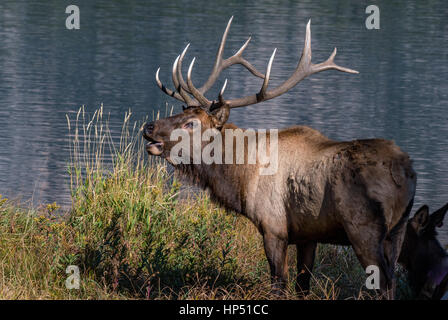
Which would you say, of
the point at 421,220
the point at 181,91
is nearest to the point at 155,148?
the point at 181,91

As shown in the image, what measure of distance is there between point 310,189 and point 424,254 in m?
1.27

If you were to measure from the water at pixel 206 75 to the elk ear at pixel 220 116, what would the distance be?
183 inches

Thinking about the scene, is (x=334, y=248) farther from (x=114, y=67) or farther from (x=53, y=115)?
(x=114, y=67)

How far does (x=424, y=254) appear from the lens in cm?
704

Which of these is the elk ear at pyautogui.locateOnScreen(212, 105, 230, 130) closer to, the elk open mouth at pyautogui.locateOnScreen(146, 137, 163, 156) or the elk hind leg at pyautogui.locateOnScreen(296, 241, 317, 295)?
the elk open mouth at pyautogui.locateOnScreen(146, 137, 163, 156)

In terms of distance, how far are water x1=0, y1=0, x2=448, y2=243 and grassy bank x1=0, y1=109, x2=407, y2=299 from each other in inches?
120

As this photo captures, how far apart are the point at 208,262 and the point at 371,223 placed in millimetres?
1739

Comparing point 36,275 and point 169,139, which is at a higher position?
point 169,139

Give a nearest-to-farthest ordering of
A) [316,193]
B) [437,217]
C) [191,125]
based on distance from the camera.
Answer: [316,193] → [437,217] → [191,125]

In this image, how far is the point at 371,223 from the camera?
6160 millimetres

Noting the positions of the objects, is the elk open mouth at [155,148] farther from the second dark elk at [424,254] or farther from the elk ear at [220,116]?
the second dark elk at [424,254]

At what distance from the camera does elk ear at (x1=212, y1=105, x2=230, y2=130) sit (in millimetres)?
7094

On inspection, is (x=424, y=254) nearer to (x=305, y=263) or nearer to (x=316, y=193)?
(x=305, y=263)
